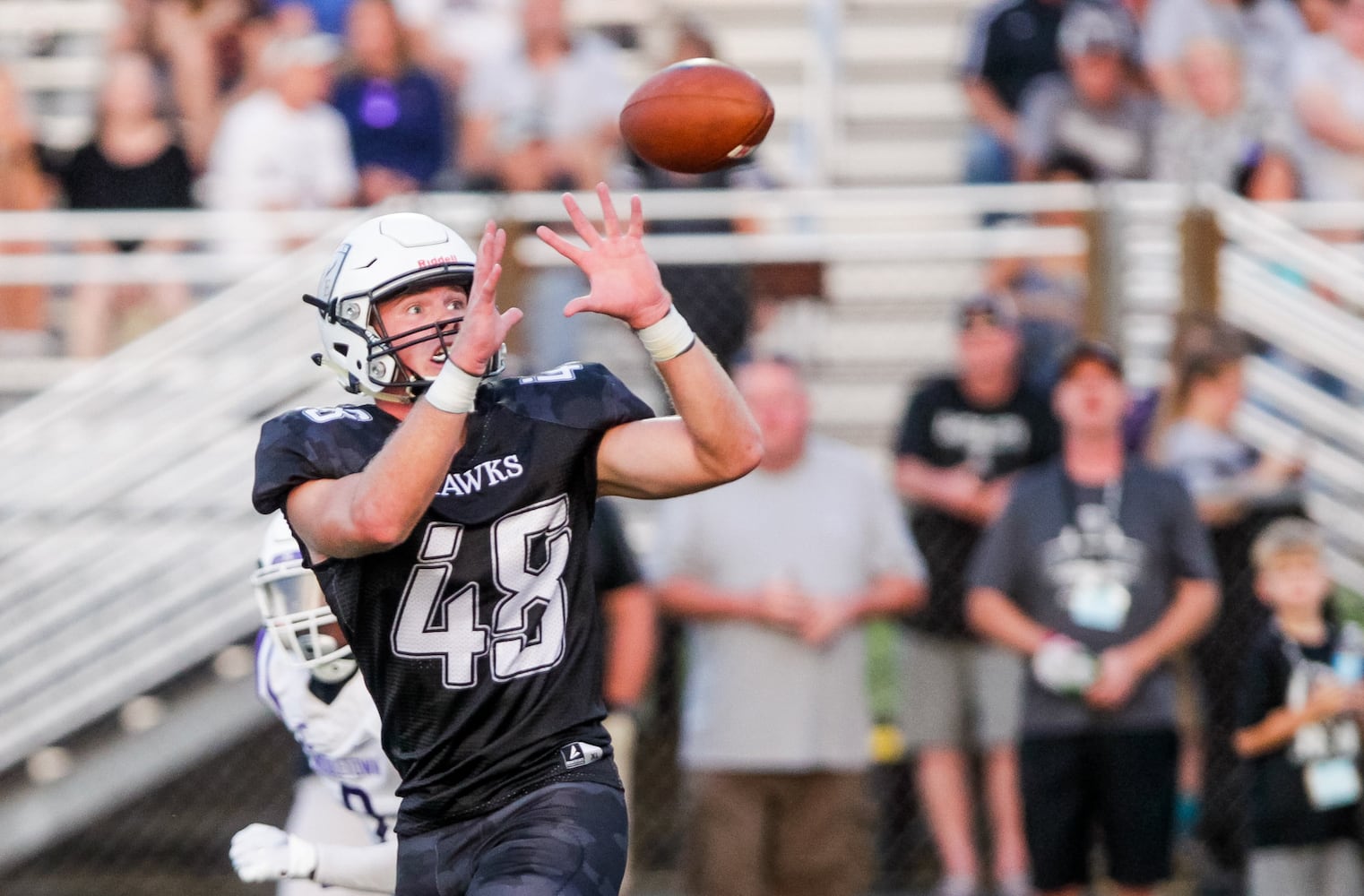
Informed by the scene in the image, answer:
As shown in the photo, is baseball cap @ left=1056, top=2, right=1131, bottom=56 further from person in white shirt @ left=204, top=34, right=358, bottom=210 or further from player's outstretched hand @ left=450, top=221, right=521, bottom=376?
player's outstretched hand @ left=450, top=221, right=521, bottom=376

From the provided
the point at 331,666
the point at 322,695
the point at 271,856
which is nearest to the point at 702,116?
the point at 331,666

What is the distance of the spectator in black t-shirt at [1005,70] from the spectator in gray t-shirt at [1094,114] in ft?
0.80

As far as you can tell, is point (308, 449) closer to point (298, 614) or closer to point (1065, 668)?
point (298, 614)

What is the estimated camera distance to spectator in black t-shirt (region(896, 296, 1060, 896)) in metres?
7.40

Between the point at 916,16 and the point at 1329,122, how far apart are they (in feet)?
10.00

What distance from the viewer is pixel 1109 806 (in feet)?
21.9

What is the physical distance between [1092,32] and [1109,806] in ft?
12.2

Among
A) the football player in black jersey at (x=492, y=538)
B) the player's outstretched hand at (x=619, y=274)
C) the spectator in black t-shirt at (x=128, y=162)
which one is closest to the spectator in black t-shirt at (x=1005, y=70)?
the spectator in black t-shirt at (x=128, y=162)

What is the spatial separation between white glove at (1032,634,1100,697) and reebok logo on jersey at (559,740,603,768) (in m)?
3.09

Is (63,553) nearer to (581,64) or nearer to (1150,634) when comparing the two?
(581,64)

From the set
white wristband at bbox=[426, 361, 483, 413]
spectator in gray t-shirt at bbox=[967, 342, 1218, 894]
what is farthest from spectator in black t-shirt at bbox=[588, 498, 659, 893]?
white wristband at bbox=[426, 361, 483, 413]

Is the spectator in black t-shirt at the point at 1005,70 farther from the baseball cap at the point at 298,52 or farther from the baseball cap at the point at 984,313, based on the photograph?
the baseball cap at the point at 298,52

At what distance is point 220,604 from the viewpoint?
8086 millimetres

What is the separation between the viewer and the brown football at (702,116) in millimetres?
4324
